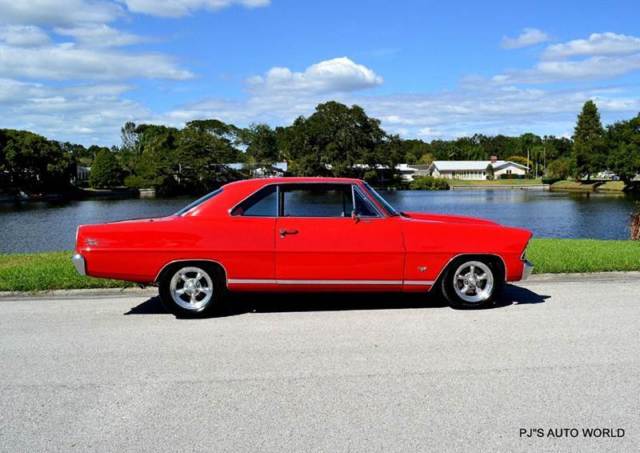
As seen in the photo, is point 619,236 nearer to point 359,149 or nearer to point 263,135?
point 359,149

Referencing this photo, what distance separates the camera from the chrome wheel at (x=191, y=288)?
22.7ft

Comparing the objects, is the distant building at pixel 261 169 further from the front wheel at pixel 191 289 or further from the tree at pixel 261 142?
the front wheel at pixel 191 289

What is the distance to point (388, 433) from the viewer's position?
12.2 ft

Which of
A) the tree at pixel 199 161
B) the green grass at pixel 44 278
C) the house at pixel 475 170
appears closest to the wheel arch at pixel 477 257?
the green grass at pixel 44 278

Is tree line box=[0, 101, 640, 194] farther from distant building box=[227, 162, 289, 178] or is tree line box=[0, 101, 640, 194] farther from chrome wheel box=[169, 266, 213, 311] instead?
chrome wheel box=[169, 266, 213, 311]

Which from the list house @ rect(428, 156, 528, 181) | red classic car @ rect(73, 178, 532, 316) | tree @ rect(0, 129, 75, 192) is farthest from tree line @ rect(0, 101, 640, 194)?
red classic car @ rect(73, 178, 532, 316)

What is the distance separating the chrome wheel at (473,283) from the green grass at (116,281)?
2.69 metres

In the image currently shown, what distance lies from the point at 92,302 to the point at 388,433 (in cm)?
539

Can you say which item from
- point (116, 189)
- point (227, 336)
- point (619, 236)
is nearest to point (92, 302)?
point (227, 336)

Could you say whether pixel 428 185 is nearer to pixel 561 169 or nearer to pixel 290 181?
pixel 561 169

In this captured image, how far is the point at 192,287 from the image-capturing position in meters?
6.97

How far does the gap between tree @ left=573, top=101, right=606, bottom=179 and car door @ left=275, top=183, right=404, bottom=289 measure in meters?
101

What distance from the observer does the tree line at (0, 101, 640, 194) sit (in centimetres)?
8681

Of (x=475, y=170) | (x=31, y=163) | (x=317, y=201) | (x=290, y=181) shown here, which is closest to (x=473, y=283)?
(x=317, y=201)
